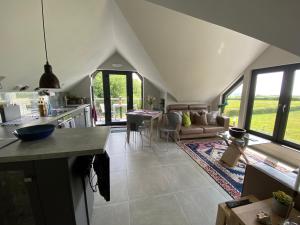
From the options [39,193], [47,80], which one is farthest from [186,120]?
[39,193]

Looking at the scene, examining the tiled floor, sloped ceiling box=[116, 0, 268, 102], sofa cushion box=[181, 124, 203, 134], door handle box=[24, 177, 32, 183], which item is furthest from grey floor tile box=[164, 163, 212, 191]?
sloped ceiling box=[116, 0, 268, 102]

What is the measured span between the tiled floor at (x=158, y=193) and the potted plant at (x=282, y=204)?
0.85m

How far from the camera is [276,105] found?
12.1 feet

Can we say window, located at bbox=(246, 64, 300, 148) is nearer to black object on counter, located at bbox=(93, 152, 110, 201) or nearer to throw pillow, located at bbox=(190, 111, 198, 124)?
throw pillow, located at bbox=(190, 111, 198, 124)

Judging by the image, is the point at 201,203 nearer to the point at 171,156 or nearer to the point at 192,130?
the point at 171,156

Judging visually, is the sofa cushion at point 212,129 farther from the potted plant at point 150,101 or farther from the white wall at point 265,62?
the potted plant at point 150,101

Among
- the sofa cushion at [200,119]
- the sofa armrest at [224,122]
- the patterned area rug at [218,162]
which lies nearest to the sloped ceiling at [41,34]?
the patterned area rug at [218,162]

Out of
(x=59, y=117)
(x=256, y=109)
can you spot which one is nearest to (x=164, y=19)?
(x=59, y=117)

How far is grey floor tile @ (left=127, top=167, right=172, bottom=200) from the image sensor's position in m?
2.05

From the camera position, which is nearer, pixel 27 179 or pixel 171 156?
pixel 27 179

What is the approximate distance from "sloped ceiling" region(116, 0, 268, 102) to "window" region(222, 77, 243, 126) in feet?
1.49

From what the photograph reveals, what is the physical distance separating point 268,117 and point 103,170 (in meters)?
4.57

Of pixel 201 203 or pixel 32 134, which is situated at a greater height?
pixel 32 134

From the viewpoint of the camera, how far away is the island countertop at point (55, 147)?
0.98 metres
